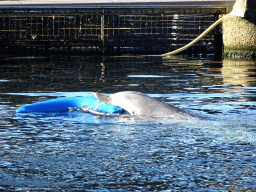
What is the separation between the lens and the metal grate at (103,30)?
26688 millimetres

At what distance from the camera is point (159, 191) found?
13.3ft

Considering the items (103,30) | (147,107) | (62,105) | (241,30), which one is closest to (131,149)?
(147,107)

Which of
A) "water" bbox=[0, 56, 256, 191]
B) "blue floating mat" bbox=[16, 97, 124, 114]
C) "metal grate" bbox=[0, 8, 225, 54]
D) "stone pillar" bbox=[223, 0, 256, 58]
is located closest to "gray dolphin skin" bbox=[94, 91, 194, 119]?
"water" bbox=[0, 56, 256, 191]

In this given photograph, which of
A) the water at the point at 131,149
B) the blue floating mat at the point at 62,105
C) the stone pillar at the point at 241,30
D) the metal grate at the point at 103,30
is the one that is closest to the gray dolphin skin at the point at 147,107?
the water at the point at 131,149

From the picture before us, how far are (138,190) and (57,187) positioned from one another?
1.93ft

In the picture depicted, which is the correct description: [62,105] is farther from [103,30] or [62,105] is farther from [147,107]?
[103,30]

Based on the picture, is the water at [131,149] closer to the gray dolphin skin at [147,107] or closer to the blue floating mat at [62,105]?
the blue floating mat at [62,105]

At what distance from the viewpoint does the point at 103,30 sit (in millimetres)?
26875

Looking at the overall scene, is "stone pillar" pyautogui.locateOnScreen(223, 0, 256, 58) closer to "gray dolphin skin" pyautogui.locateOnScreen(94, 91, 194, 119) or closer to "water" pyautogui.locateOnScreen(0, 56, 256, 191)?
"water" pyautogui.locateOnScreen(0, 56, 256, 191)

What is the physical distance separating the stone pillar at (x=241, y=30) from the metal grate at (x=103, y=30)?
3147 mm

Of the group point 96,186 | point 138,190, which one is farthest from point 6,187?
point 138,190

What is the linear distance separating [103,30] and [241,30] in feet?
23.1

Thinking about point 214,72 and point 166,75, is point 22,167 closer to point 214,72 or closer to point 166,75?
point 166,75

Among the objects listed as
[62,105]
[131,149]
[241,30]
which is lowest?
[131,149]
